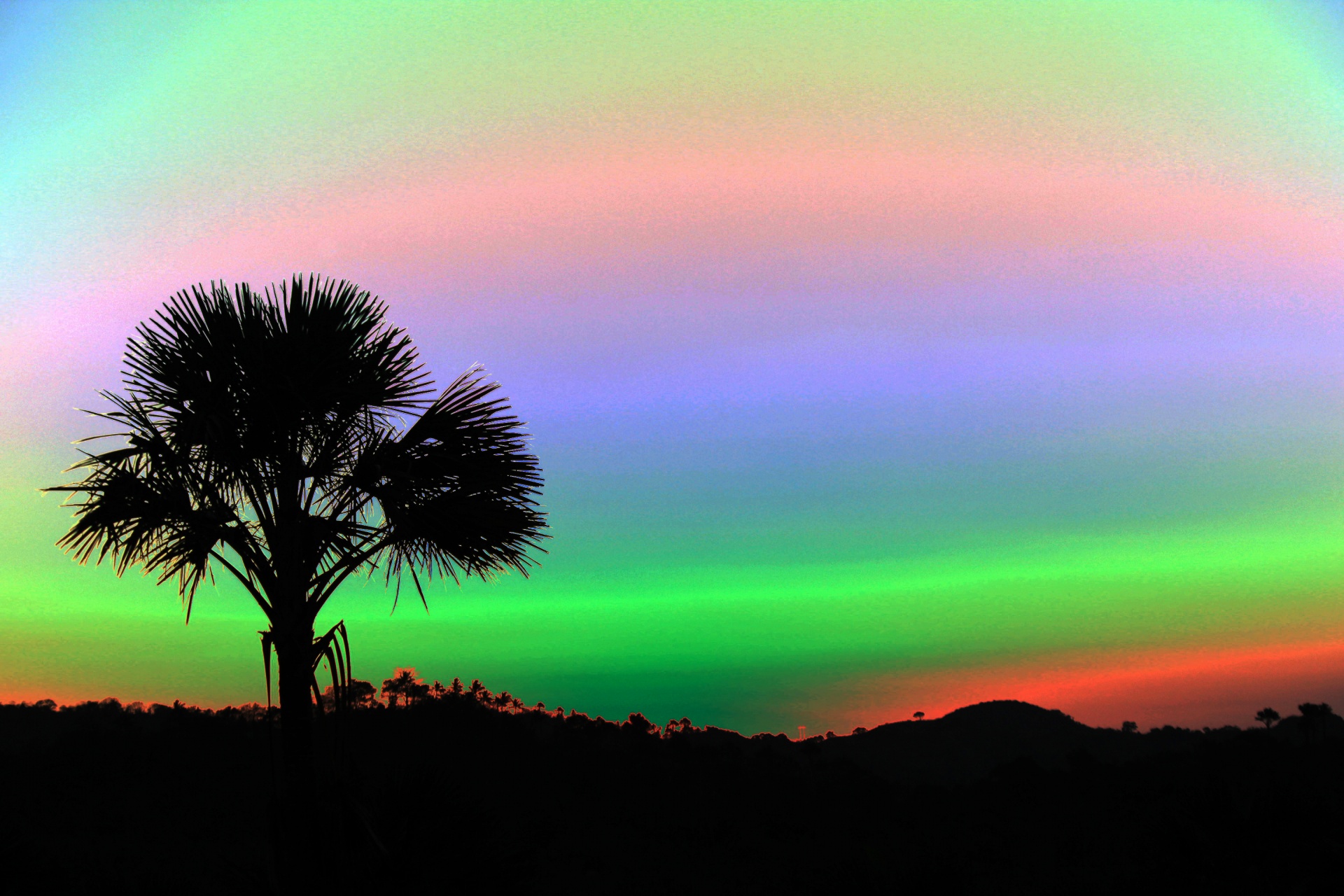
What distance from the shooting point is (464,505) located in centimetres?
902

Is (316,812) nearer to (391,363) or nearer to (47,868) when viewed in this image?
(391,363)

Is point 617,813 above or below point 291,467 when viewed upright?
below

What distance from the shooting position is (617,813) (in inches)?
1240

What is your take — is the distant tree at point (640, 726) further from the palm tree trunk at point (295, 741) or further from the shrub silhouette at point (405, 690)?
the palm tree trunk at point (295, 741)

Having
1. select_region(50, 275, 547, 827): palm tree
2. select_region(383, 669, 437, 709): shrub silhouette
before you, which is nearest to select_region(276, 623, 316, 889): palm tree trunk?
select_region(50, 275, 547, 827): palm tree

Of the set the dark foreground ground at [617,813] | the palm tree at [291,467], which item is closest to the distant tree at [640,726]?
the dark foreground ground at [617,813]

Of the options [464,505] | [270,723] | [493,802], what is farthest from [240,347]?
[493,802]

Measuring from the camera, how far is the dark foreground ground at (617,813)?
9.16 m

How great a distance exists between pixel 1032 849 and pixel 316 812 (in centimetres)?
2450

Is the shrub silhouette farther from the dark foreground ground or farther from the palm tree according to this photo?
the palm tree

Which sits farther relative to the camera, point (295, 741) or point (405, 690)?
point (405, 690)

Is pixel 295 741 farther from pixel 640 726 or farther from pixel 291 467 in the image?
pixel 640 726

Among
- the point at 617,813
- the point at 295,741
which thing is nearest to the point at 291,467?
the point at 295,741

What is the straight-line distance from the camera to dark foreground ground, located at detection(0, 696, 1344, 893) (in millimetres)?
9156
